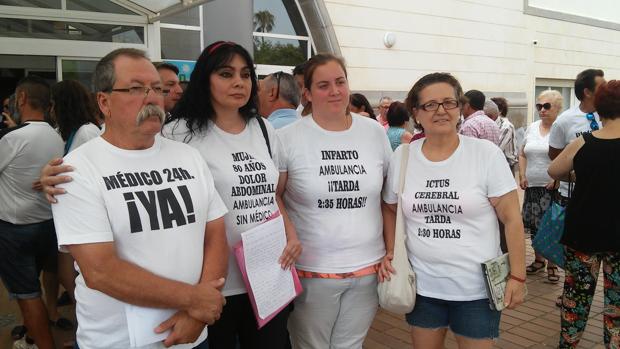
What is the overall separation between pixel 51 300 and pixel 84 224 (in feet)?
9.73

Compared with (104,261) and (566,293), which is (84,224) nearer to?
(104,261)

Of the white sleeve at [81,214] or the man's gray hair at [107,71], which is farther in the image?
the man's gray hair at [107,71]

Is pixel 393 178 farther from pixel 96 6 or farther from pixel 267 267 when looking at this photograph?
pixel 96 6

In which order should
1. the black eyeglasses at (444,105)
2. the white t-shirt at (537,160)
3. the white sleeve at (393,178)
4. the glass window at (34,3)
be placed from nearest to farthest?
1. the black eyeglasses at (444,105)
2. the white sleeve at (393,178)
3. the white t-shirt at (537,160)
4. the glass window at (34,3)

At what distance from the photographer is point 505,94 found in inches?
536

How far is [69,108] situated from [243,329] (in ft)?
7.74

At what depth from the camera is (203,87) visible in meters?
2.08

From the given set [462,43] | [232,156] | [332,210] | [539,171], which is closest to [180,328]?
[232,156]

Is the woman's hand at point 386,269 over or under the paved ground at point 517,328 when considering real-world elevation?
over

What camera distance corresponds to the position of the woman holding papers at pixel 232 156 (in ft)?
6.66

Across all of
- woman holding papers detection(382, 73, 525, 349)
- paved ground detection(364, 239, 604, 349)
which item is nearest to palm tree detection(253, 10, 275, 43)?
paved ground detection(364, 239, 604, 349)

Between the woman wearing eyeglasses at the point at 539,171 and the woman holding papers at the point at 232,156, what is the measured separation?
3.70 meters

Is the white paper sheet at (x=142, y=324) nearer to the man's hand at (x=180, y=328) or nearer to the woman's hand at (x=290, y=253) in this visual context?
the man's hand at (x=180, y=328)

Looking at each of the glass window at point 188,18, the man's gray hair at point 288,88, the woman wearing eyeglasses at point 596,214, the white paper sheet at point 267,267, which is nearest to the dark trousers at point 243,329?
the white paper sheet at point 267,267
